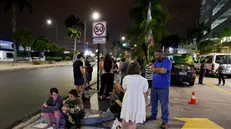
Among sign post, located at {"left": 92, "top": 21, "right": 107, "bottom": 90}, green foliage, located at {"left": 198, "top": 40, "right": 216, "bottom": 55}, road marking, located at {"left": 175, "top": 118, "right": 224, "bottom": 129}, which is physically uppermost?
green foliage, located at {"left": 198, "top": 40, "right": 216, "bottom": 55}

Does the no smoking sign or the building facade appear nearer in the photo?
the no smoking sign

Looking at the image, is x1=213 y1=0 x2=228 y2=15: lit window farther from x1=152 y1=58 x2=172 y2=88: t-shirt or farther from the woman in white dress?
the woman in white dress

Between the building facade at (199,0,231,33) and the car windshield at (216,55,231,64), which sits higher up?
the building facade at (199,0,231,33)

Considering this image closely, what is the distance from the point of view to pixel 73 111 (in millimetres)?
4602

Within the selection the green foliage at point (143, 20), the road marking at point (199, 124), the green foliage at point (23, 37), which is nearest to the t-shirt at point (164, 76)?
the road marking at point (199, 124)

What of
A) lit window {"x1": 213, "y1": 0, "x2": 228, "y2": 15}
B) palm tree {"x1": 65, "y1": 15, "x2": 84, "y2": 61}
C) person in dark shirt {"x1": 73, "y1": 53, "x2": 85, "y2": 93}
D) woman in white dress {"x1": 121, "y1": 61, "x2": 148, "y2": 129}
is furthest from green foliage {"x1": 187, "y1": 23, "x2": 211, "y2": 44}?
woman in white dress {"x1": 121, "y1": 61, "x2": 148, "y2": 129}

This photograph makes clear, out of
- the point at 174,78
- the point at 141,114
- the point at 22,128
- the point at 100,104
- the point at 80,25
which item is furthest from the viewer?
the point at 80,25

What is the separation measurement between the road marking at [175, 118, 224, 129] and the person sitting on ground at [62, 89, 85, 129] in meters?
2.54

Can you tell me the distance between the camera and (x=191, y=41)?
5588 cm

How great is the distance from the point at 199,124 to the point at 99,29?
5.32 meters

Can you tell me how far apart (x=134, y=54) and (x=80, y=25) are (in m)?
34.9

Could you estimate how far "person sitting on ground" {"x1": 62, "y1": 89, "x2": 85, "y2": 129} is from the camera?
15.1ft

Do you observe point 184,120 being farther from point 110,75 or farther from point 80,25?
point 80,25

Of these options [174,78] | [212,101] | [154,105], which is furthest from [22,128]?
[174,78]
